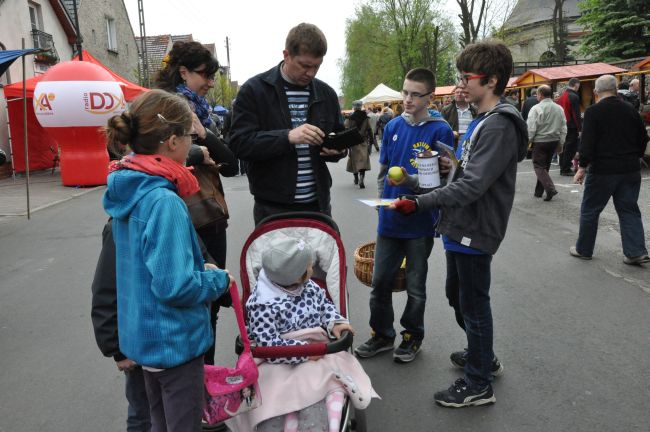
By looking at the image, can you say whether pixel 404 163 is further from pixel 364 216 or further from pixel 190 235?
pixel 364 216

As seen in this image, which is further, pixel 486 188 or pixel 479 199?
pixel 479 199

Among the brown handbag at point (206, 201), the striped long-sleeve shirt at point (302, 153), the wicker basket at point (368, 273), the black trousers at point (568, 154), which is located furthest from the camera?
the black trousers at point (568, 154)

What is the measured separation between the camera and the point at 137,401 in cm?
257

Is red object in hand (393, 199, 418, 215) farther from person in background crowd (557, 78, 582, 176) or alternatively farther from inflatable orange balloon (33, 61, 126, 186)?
inflatable orange balloon (33, 61, 126, 186)

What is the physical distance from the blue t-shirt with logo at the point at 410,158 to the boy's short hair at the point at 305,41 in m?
Answer: 0.86

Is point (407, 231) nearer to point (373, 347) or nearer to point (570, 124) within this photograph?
point (373, 347)

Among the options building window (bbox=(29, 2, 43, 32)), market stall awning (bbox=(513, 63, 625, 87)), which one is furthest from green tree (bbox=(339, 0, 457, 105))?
building window (bbox=(29, 2, 43, 32))

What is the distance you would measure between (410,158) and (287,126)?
89cm

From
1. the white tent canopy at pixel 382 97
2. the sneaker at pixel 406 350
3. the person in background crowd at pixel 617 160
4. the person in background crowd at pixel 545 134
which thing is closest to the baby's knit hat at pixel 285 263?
the sneaker at pixel 406 350

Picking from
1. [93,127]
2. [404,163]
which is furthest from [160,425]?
[93,127]

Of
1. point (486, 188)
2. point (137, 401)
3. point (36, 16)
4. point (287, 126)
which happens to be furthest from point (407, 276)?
point (36, 16)

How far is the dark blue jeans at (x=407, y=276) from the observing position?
150 inches

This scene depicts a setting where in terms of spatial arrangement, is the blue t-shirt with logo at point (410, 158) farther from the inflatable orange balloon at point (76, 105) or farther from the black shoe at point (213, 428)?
the inflatable orange balloon at point (76, 105)

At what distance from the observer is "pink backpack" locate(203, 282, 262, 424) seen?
2.28 metres
